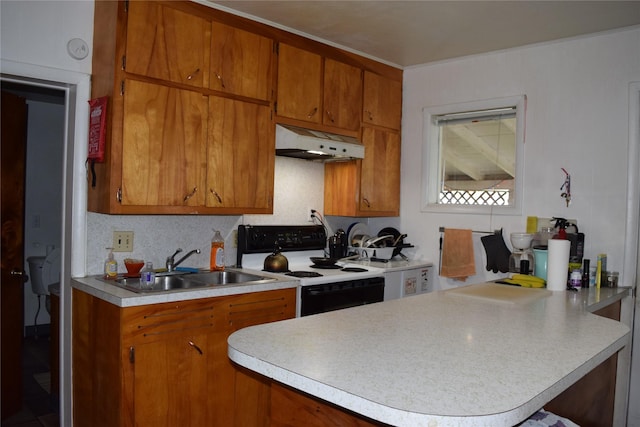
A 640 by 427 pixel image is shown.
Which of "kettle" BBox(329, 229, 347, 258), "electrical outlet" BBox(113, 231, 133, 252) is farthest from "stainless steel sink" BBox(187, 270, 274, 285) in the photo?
"kettle" BBox(329, 229, 347, 258)

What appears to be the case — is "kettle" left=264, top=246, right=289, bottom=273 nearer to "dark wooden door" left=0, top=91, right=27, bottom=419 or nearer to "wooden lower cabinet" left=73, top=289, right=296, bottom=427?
"wooden lower cabinet" left=73, top=289, right=296, bottom=427

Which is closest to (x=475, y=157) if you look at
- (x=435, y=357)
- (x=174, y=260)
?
(x=174, y=260)

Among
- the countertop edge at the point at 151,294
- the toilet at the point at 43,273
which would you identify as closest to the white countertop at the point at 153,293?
the countertop edge at the point at 151,294

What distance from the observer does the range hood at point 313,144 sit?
3.06 metres

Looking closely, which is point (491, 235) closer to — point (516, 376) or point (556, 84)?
point (556, 84)

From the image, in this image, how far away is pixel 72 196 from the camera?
2625mm

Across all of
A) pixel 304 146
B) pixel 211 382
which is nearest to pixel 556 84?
pixel 304 146

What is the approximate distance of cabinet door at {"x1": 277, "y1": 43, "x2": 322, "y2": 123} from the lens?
3.14 m

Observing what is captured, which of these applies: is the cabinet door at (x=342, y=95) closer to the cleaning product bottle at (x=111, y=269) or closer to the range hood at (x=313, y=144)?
the range hood at (x=313, y=144)

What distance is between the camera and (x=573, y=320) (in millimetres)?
1907

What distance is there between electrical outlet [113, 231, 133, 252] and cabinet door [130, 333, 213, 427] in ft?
2.38

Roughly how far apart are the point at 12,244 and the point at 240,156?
5.05 feet

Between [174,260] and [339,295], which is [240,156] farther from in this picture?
[339,295]

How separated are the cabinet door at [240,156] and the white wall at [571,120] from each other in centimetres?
152
